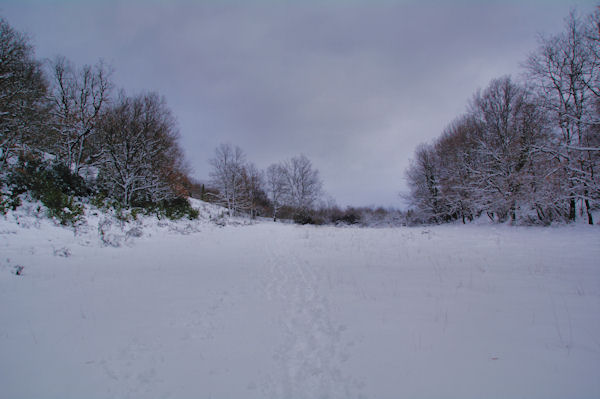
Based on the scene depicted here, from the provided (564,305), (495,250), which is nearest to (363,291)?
(564,305)

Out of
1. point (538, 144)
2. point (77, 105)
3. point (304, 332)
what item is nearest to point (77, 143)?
point (77, 105)

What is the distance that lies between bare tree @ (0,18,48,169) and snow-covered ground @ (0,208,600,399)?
9.10 meters

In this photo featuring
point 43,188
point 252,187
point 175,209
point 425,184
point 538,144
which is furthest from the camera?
point 252,187

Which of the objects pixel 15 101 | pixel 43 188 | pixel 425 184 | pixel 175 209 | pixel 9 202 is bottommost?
pixel 175 209

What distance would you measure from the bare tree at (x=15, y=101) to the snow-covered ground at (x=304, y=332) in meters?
9.10

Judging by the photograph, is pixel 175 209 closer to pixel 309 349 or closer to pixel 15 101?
pixel 15 101

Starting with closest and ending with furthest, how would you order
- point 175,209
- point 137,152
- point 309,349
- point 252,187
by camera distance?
point 309,349
point 137,152
point 175,209
point 252,187

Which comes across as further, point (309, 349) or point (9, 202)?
point (9, 202)

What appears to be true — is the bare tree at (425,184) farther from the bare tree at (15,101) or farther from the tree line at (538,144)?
the bare tree at (15,101)

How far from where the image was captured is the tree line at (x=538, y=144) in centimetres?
1068

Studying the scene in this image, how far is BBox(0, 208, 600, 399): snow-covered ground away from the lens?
6.28 ft

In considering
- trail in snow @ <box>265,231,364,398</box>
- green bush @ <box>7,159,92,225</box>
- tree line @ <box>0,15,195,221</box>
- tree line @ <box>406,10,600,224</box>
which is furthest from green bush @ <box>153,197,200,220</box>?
tree line @ <box>406,10,600,224</box>

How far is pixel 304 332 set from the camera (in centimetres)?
292

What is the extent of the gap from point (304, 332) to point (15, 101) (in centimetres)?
1795
